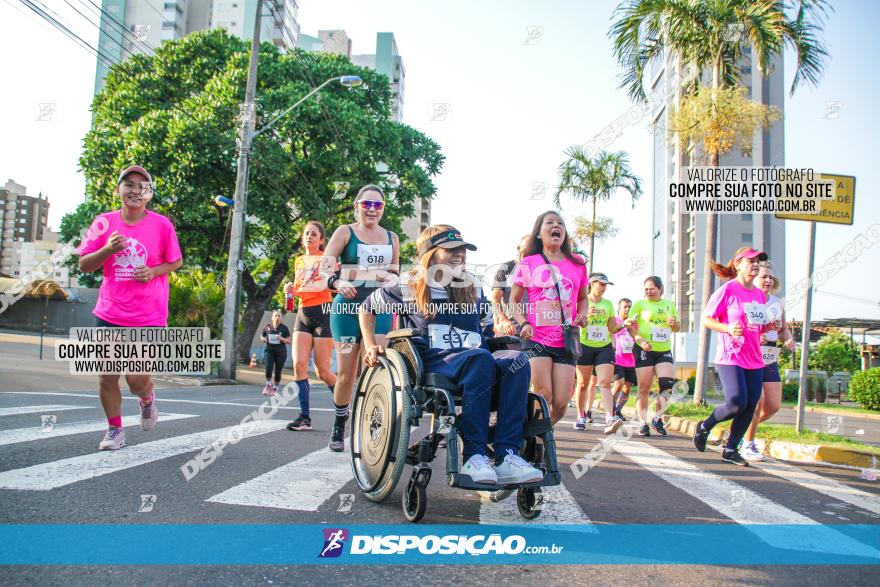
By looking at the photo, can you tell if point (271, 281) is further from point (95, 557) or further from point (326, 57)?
point (95, 557)

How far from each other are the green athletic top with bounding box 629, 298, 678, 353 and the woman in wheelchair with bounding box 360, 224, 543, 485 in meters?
5.88

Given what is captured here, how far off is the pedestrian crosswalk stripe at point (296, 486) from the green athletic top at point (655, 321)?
19.0 ft

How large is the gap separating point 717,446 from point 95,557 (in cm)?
730

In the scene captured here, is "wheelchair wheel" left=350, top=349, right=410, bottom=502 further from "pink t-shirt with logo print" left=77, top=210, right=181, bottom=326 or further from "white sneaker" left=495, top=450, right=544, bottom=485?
"pink t-shirt with logo print" left=77, top=210, right=181, bottom=326

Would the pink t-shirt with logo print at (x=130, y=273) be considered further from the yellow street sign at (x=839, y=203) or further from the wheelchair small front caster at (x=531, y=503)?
the yellow street sign at (x=839, y=203)

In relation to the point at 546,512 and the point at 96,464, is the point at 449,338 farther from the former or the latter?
the point at 96,464

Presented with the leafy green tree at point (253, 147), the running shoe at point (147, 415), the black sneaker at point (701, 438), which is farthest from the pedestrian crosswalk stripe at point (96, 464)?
the leafy green tree at point (253, 147)

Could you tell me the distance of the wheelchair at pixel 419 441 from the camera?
10.6 feet

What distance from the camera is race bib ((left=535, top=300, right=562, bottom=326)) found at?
5258 mm

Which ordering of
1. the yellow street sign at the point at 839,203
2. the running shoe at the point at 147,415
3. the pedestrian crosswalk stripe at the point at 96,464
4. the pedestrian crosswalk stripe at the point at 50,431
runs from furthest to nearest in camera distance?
the yellow street sign at the point at 839,203 < the running shoe at the point at 147,415 < the pedestrian crosswalk stripe at the point at 50,431 < the pedestrian crosswalk stripe at the point at 96,464

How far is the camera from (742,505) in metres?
4.21

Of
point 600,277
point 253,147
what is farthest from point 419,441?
point 253,147

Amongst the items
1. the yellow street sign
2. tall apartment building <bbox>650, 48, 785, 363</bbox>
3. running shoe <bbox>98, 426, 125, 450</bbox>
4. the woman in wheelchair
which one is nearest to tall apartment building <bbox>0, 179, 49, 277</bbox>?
tall apartment building <bbox>650, 48, 785, 363</bbox>

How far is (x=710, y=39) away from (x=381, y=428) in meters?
13.5
